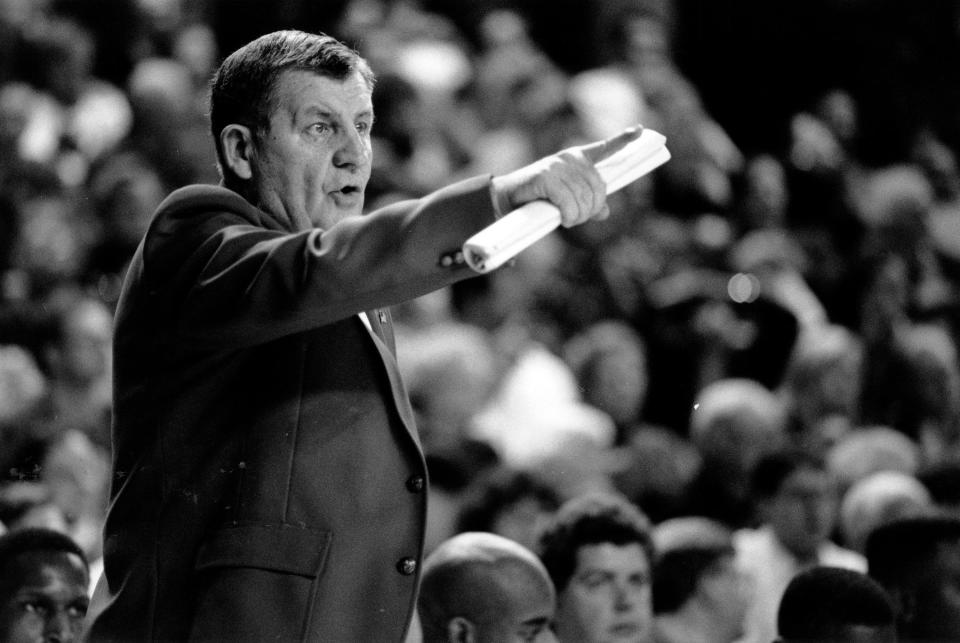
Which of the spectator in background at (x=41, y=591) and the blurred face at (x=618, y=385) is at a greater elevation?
the spectator in background at (x=41, y=591)

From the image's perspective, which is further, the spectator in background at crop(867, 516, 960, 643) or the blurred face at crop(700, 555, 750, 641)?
the blurred face at crop(700, 555, 750, 641)

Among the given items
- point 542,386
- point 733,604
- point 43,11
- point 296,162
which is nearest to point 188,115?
point 43,11

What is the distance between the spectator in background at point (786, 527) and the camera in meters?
5.13

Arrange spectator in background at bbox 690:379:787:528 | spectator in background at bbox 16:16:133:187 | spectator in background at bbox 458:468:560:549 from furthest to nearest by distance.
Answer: spectator in background at bbox 16:16:133:187 → spectator in background at bbox 690:379:787:528 → spectator in background at bbox 458:468:560:549

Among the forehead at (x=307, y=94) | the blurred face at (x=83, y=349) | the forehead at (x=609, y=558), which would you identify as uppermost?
the forehead at (x=307, y=94)

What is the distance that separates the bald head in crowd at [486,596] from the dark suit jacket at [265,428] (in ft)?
4.65

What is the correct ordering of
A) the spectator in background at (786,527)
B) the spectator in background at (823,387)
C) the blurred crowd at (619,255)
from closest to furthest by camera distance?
the spectator in background at (786,527) < the blurred crowd at (619,255) < the spectator in background at (823,387)

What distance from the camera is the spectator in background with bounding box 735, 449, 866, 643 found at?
5.13m

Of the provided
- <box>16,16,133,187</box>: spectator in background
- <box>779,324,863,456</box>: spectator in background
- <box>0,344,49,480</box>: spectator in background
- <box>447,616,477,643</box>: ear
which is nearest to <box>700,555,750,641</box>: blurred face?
<box>447,616,477,643</box>: ear

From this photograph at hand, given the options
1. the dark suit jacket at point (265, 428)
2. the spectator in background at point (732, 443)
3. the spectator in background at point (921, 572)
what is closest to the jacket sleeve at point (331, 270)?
the dark suit jacket at point (265, 428)

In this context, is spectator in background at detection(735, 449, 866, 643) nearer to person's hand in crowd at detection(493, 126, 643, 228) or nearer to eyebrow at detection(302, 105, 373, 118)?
eyebrow at detection(302, 105, 373, 118)

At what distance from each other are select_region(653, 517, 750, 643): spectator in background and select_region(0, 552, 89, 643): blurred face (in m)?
1.62

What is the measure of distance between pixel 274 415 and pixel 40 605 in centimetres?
164

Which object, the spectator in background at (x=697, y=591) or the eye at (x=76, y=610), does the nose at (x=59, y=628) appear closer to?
the eye at (x=76, y=610)
